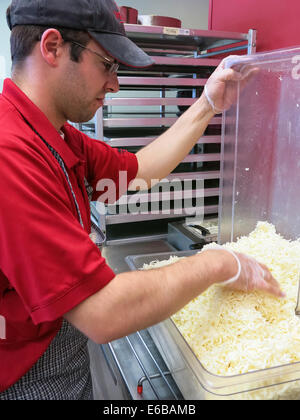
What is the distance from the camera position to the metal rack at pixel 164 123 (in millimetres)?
1996

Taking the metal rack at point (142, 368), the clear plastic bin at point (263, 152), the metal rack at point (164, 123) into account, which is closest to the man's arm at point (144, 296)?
the metal rack at point (142, 368)

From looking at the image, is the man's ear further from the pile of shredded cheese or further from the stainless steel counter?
the stainless steel counter

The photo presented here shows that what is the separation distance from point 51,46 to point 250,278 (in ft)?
2.65

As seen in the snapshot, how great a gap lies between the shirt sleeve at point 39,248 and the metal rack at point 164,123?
1.27 metres

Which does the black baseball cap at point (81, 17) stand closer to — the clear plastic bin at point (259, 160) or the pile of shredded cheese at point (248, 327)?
the clear plastic bin at point (259, 160)

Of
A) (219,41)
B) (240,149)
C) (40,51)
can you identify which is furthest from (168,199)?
(40,51)

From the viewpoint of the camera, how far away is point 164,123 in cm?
209

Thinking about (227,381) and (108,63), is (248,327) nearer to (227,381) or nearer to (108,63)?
(227,381)

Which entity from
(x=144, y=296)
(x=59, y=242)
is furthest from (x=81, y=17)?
(x=144, y=296)

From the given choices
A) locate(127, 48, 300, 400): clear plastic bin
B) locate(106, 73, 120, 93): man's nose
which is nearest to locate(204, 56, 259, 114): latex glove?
locate(127, 48, 300, 400): clear plastic bin

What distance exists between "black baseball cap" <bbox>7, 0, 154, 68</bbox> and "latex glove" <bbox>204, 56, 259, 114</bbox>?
58 cm

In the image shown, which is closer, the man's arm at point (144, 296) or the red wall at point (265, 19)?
the man's arm at point (144, 296)

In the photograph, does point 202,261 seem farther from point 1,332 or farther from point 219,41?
point 219,41
